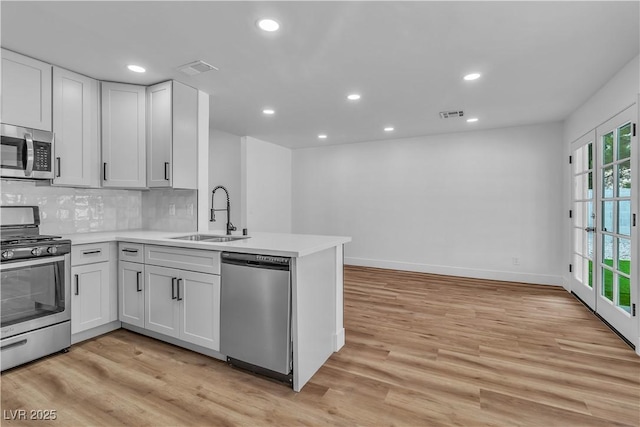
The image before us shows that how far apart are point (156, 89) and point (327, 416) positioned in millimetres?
3307

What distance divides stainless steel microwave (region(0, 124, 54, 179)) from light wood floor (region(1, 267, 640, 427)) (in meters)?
1.52

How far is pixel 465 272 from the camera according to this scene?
529 cm

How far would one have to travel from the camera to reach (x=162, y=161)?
10.4ft

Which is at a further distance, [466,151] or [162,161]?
[466,151]

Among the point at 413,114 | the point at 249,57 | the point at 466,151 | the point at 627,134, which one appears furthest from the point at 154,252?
the point at 466,151

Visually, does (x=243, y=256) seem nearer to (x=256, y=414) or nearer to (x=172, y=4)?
(x=256, y=414)

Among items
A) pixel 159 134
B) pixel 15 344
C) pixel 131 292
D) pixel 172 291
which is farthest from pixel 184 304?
pixel 159 134

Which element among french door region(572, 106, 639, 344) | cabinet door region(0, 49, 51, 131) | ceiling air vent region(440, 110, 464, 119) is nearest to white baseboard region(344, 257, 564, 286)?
french door region(572, 106, 639, 344)

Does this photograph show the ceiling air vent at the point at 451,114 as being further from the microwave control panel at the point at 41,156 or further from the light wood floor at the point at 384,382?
the microwave control panel at the point at 41,156

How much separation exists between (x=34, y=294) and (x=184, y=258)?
113 centimetres

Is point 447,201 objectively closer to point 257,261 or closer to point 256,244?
point 256,244

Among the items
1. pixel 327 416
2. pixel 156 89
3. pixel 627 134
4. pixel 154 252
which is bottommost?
pixel 327 416

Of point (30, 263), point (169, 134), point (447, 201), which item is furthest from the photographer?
point (447, 201)

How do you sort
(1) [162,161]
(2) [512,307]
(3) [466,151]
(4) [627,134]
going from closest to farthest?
(4) [627,134] < (1) [162,161] < (2) [512,307] < (3) [466,151]
